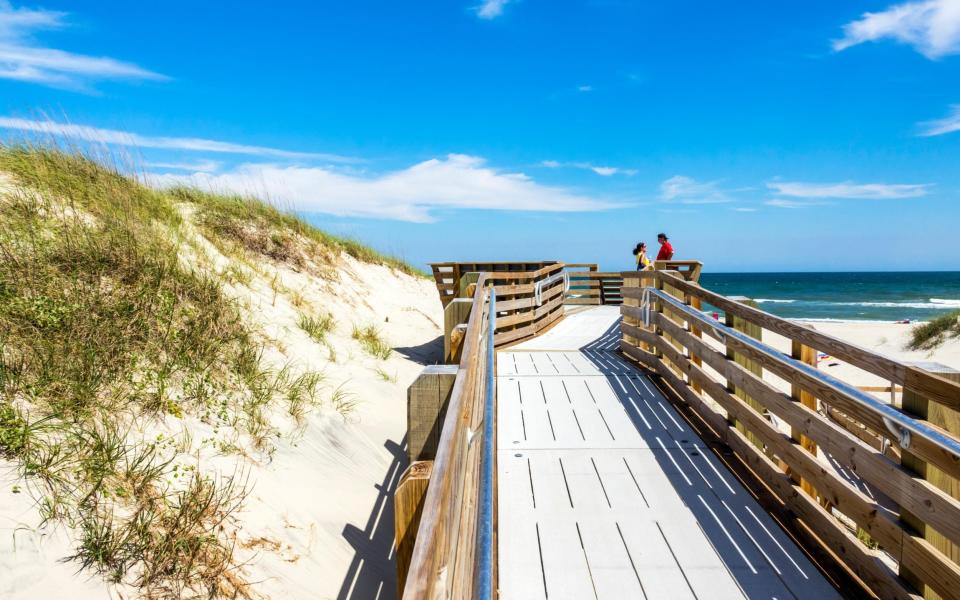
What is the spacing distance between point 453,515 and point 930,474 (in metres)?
2.79

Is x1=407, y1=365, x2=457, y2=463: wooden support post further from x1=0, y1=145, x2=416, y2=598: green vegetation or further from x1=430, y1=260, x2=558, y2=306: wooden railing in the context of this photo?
x1=430, y1=260, x2=558, y2=306: wooden railing

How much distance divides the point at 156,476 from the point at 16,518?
739 millimetres

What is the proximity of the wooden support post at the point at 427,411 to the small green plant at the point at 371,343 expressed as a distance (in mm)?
6196

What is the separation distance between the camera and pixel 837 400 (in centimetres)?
333

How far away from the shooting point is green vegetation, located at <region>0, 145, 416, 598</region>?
3.18 m

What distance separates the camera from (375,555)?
4.46 meters

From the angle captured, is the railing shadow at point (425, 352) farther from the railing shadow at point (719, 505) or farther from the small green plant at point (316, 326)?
the railing shadow at point (719, 505)

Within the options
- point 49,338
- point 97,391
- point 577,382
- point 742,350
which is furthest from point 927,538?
point 49,338

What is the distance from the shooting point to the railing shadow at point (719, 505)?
3.28 metres

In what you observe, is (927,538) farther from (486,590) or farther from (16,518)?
(16,518)

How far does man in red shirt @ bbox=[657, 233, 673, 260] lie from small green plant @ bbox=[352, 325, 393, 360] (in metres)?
8.36

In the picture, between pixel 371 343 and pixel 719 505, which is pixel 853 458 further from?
pixel 371 343

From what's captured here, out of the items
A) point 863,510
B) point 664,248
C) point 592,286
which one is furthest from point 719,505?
point 592,286

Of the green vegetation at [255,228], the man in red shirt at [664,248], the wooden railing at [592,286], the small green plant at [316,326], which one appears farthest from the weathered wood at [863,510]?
the wooden railing at [592,286]
